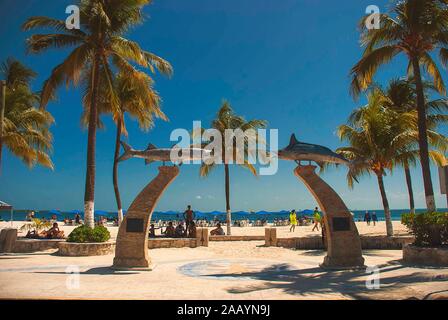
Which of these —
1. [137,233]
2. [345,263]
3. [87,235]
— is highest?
[137,233]

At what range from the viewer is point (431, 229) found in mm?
11789

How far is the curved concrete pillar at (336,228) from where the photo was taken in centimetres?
1110

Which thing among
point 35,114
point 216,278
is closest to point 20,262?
point 216,278

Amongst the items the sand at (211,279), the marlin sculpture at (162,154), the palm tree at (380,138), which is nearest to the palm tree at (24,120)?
the sand at (211,279)

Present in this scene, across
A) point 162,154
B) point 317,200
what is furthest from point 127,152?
point 317,200

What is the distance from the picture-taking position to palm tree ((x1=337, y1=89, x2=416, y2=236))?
18750 millimetres

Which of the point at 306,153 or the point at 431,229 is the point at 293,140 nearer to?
the point at 306,153

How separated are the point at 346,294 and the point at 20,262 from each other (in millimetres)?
11142

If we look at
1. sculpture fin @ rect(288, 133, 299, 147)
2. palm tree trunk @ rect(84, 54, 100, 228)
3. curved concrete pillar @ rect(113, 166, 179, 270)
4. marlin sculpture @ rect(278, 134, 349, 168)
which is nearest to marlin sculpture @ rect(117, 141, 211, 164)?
curved concrete pillar @ rect(113, 166, 179, 270)

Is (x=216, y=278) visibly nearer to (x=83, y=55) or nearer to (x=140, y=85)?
(x=140, y=85)

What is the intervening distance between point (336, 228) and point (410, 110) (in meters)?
15.0

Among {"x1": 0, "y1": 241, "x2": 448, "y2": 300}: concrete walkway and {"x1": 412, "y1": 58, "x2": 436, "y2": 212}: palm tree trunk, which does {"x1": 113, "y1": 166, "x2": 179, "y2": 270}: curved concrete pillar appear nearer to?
{"x1": 0, "y1": 241, "x2": 448, "y2": 300}: concrete walkway

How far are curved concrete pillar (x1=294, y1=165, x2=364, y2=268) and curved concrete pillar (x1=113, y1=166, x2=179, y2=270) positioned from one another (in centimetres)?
488
